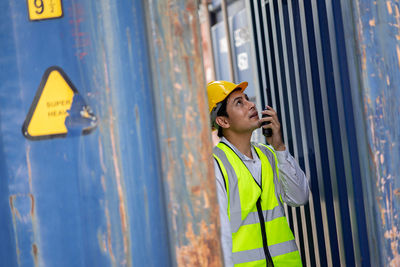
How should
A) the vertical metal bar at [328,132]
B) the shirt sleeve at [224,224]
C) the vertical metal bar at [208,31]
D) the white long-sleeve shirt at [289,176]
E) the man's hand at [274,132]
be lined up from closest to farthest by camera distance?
the shirt sleeve at [224,224] < the vertical metal bar at [328,132] < the white long-sleeve shirt at [289,176] < the man's hand at [274,132] < the vertical metal bar at [208,31]

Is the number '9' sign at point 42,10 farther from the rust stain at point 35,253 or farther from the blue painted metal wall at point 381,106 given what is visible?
the blue painted metal wall at point 381,106

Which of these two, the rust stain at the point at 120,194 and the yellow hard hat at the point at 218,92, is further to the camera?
the yellow hard hat at the point at 218,92

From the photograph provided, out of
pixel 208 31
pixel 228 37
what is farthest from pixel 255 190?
pixel 208 31

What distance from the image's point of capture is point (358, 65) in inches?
62.6

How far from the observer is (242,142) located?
9.57ft

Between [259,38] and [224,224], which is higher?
[259,38]

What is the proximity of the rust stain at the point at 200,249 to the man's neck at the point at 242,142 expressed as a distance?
1.61 m

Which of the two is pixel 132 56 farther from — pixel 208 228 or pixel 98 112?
pixel 208 228

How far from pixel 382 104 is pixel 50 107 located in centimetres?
110

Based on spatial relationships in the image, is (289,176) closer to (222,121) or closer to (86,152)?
(222,121)

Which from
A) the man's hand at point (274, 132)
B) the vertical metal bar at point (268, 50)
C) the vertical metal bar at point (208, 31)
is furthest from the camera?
the vertical metal bar at point (208, 31)

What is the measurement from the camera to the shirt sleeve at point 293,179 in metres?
2.68

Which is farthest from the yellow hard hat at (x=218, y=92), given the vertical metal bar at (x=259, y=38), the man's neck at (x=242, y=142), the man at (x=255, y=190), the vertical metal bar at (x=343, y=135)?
the vertical metal bar at (x=343, y=135)

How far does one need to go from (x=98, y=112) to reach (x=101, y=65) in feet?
0.46
